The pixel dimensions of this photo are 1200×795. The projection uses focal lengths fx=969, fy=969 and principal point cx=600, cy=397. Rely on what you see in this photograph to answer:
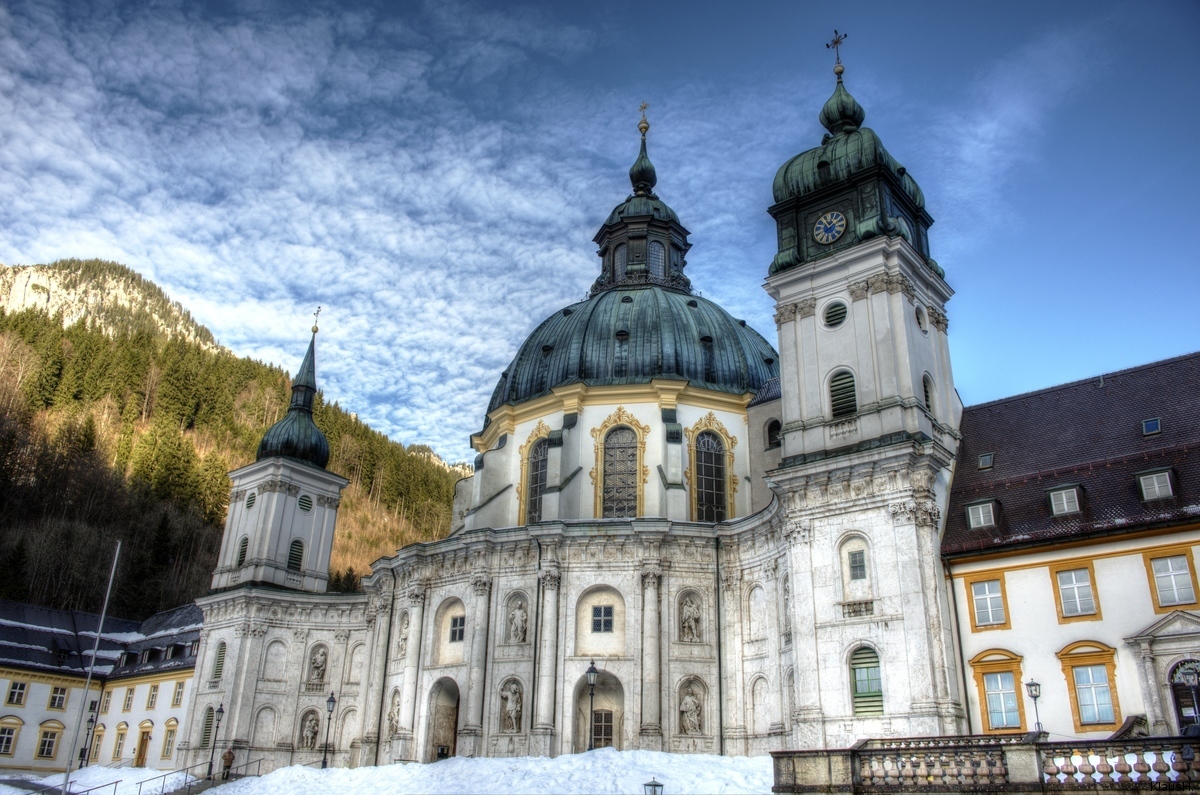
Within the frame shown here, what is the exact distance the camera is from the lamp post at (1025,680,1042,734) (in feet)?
80.0

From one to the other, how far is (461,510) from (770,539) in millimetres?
20997

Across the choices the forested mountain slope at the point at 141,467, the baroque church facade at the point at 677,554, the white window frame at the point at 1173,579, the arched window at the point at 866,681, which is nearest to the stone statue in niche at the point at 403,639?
the baroque church facade at the point at 677,554

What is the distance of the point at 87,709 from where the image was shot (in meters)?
59.7

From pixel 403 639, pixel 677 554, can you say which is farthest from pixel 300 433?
pixel 677 554

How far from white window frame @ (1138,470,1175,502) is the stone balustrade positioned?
953 centimetres

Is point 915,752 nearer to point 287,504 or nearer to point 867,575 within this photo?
point 867,575

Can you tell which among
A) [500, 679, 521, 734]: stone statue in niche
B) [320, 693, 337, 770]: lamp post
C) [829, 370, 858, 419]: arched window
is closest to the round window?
[829, 370, 858, 419]: arched window

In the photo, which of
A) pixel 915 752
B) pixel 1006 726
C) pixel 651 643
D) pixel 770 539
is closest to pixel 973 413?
pixel 770 539

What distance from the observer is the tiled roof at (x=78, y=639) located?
57500 mm

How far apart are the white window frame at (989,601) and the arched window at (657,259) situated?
100 feet

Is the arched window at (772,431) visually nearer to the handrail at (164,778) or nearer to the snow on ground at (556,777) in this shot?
the snow on ground at (556,777)

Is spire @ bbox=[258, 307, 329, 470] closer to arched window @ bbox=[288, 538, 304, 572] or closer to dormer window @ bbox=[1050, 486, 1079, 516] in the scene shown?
arched window @ bbox=[288, 538, 304, 572]

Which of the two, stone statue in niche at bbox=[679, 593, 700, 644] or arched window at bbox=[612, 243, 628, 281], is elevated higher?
arched window at bbox=[612, 243, 628, 281]

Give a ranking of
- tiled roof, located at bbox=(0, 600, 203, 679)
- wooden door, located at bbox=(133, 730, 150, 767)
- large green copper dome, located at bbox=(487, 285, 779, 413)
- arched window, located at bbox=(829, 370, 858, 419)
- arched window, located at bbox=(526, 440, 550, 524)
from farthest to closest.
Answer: tiled roof, located at bbox=(0, 600, 203, 679), wooden door, located at bbox=(133, 730, 150, 767), large green copper dome, located at bbox=(487, 285, 779, 413), arched window, located at bbox=(526, 440, 550, 524), arched window, located at bbox=(829, 370, 858, 419)
